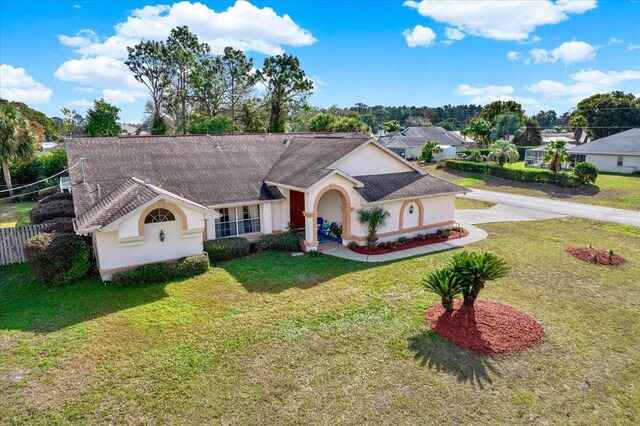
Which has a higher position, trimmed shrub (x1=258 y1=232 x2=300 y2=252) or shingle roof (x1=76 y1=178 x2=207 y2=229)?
shingle roof (x1=76 y1=178 x2=207 y2=229)

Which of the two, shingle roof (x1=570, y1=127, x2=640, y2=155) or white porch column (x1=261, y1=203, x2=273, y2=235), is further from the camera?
shingle roof (x1=570, y1=127, x2=640, y2=155)

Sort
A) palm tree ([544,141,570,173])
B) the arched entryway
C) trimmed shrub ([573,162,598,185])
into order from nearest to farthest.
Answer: the arched entryway < trimmed shrub ([573,162,598,185]) < palm tree ([544,141,570,173])

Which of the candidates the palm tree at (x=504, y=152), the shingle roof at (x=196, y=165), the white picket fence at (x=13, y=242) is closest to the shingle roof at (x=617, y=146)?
the palm tree at (x=504, y=152)

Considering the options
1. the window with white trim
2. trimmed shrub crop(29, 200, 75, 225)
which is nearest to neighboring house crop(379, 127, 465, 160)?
the window with white trim

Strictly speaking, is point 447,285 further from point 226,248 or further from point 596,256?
point 596,256

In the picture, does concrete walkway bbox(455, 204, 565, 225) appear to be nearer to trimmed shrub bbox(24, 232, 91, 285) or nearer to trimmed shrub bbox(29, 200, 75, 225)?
trimmed shrub bbox(24, 232, 91, 285)

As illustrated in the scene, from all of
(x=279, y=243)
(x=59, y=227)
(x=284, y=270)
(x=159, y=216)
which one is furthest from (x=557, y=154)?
(x=59, y=227)
